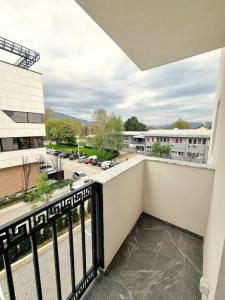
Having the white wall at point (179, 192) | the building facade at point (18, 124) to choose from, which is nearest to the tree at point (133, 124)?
the building facade at point (18, 124)

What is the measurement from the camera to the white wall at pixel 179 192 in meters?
1.94

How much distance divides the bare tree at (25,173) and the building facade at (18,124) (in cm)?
5

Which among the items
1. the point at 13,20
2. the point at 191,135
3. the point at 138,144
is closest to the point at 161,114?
the point at 138,144

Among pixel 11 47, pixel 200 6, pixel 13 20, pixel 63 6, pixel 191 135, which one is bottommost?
pixel 191 135

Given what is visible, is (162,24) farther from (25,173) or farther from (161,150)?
(161,150)

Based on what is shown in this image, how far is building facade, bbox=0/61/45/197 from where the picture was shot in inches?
247

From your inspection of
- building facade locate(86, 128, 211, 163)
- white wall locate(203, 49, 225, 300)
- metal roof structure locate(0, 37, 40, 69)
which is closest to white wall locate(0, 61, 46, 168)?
metal roof structure locate(0, 37, 40, 69)

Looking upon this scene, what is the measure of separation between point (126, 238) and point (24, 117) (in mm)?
7857

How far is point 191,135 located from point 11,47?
1276 cm

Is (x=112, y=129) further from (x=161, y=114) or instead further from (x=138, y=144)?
(x=161, y=114)

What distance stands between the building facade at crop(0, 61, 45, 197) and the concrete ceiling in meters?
7.35

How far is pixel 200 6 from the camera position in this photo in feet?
2.75

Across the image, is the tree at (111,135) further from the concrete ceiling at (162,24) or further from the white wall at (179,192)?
the concrete ceiling at (162,24)

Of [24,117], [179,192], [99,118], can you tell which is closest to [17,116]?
[24,117]
